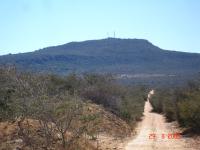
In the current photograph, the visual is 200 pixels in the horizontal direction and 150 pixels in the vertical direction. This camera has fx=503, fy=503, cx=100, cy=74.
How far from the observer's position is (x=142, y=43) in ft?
641

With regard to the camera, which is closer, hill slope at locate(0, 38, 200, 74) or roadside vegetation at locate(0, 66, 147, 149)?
roadside vegetation at locate(0, 66, 147, 149)

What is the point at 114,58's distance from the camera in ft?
553

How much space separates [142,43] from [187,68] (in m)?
33.4

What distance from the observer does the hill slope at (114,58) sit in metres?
152

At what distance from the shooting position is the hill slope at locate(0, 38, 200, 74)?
152500 mm

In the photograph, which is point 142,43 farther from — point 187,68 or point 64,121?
point 64,121

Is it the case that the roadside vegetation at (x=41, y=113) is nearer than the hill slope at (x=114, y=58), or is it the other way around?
the roadside vegetation at (x=41, y=113)

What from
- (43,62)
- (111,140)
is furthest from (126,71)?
(111,140)

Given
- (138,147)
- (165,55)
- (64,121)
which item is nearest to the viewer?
(64,121)

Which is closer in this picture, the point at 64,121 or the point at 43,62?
the point at 64,121

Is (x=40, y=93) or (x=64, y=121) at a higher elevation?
(x=40, y=93)

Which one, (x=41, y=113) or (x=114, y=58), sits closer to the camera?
(x=41, y=113)

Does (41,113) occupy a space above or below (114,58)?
below

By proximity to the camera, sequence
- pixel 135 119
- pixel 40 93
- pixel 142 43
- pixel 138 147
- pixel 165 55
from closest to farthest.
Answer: pixel 40 93
pixel 138 147
pixel 135 119
pixel 165 55
pixel 142 43
